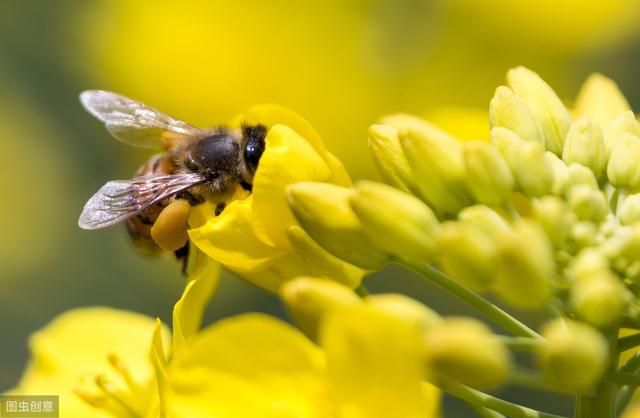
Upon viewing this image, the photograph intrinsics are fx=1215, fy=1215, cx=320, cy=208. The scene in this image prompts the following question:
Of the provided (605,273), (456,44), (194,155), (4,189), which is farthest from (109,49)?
(605,273)

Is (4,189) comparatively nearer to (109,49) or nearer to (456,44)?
(109,49)

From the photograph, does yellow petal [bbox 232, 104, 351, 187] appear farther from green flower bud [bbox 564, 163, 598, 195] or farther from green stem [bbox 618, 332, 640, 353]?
green stem [bbox 618, 332, 640, 353]

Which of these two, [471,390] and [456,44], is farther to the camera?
[456,44]

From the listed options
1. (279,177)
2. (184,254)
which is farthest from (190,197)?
(279,177)

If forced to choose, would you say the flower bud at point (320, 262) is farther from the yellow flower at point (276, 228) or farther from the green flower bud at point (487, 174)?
the green flower bud at point (487, 174)

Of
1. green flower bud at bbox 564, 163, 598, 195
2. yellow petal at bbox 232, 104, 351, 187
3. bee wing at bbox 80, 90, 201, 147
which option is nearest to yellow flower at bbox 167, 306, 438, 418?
yellow petal at bbox 232, 104, 351, 187
